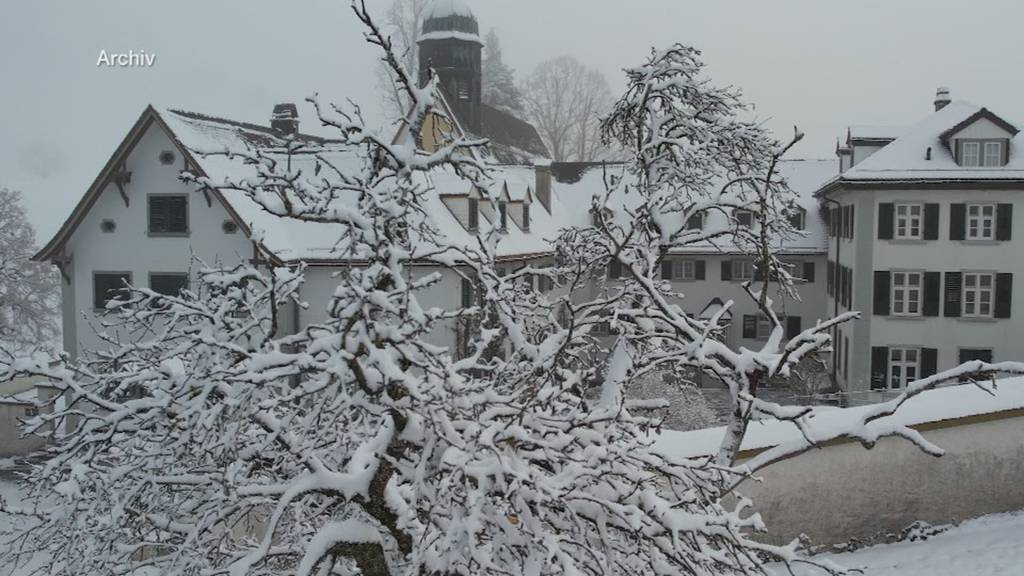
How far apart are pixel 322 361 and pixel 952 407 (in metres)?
11.8

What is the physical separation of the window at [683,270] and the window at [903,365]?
37.1ft

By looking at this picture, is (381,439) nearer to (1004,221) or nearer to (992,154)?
(1004,221)

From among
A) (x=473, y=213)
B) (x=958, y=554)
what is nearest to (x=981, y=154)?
(x=473, y=213)

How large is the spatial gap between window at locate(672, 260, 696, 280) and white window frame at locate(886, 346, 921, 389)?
37.1 feet

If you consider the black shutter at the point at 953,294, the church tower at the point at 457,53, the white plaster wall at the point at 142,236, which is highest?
the church tower at the point at 457,53

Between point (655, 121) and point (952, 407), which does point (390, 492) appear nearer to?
point (655, 121)

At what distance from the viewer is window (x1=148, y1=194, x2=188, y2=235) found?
75.6 ft

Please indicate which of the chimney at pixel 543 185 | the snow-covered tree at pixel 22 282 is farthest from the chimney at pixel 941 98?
the snow-covered tree at pixel 22 282

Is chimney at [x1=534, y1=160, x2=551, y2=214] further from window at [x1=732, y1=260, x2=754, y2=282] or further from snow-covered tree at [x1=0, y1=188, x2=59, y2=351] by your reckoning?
snow-covered tree at [x1=0, y1=188, x2=59, y2=351]

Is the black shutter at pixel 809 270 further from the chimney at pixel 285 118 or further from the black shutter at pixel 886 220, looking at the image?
the chimney at pixel 285 118

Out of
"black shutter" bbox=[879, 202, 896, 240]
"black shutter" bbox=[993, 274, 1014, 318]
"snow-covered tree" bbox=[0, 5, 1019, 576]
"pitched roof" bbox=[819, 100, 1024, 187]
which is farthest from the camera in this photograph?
"black shutter" bbox=[879, 202, 896, 240]

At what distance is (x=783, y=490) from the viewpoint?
1298cm

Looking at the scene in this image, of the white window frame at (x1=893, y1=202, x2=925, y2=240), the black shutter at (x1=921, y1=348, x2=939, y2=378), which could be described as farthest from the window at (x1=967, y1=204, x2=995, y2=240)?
the black shutter at (x1=921, y1=348, x2=939, y2=378)

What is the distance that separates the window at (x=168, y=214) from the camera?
75.6 feet
